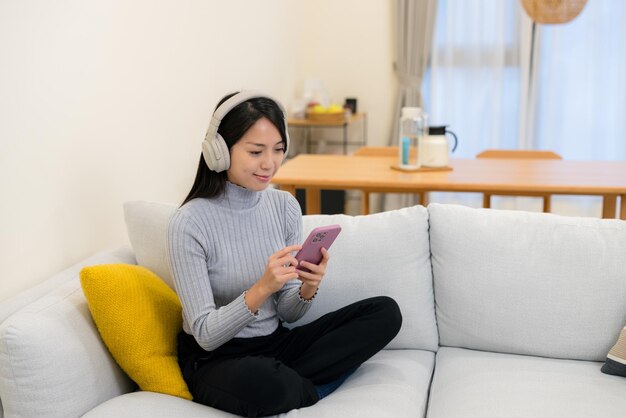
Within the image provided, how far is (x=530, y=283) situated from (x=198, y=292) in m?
0.92

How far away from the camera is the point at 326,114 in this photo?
4.88m

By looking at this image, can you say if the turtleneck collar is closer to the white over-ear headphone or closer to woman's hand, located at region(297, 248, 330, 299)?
the white over-ear headphone

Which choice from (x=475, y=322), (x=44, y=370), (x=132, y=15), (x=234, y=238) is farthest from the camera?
(x=132, y=15)

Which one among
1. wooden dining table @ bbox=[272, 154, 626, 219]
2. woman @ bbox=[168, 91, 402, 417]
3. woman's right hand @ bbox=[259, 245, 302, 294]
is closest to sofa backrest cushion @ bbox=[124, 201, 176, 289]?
woman @ bbox=[168, 91, 402, 417]

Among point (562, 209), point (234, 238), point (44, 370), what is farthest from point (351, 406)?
point (562, 209)

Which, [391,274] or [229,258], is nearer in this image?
[229,258]

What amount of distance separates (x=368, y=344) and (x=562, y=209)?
3.71 meters

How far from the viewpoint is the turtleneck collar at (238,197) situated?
1.95 meters

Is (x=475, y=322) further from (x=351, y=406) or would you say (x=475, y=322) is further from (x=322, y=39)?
(x=322, y=39)

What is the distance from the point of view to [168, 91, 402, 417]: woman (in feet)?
5.76

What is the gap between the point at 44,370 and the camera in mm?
1624

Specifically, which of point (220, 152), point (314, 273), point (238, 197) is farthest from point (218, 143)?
point (314, 273)

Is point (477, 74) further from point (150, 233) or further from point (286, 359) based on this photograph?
point (286, 359)

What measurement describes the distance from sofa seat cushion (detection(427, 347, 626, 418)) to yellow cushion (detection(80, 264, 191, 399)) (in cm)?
64
